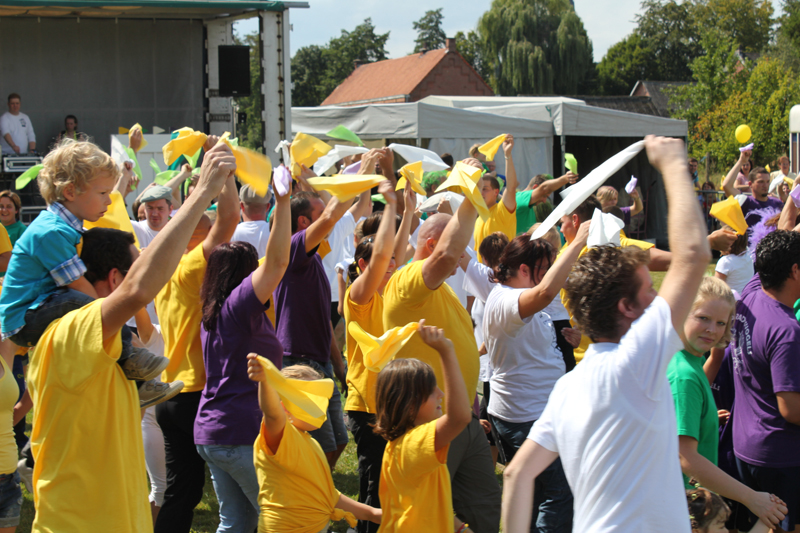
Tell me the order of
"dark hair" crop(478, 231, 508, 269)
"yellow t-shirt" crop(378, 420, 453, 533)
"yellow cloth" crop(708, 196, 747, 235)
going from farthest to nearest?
"yellow cloth" crop(708, 196, 747, 235) < "dark hair" crop(478, 231, 508, 269) < "yellow t-shirt" crop(378, 420, 453, 533)

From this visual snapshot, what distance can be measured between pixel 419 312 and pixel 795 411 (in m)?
1.57

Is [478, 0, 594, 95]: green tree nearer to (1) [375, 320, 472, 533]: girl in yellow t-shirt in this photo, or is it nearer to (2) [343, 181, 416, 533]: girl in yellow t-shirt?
(2) [343, 181, 416, 533]: girl in yellow t-shirt

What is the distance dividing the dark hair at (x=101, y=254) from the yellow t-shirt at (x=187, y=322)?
94 centimetres

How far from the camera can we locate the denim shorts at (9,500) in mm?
2906

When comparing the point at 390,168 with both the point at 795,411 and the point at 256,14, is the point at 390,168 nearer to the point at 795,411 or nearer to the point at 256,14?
the point at 795,411

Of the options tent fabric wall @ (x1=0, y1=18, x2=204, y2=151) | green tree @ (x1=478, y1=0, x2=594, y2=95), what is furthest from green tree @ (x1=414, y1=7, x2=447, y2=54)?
tent fabric wall @ (x1=0, y1=18, x2=204, y2=151)

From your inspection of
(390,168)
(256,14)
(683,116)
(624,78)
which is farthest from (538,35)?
(390,168)

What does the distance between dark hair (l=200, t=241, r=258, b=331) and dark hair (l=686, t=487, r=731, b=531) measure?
1.95 metres

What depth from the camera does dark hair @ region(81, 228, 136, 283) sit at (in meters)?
2.29

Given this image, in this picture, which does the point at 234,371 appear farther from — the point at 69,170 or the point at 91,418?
the point at 69,170

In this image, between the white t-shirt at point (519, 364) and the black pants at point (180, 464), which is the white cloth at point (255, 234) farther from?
the white t-shirt at point (519, 364)

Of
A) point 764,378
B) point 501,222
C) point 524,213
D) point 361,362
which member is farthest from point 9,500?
point 524,213

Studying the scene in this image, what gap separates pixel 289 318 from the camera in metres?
3.76

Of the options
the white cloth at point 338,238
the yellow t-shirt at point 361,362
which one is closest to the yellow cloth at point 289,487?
the yellow t-shirt at point 361,362
